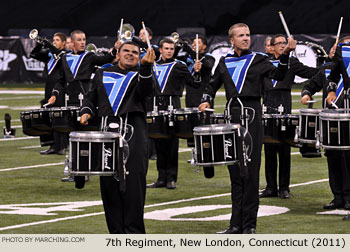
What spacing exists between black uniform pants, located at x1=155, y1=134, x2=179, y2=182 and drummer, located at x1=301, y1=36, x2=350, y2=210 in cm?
240

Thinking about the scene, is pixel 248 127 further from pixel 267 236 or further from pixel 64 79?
pixel 64 79

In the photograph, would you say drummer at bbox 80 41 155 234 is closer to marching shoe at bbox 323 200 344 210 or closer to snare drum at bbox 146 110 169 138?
marching shoe at bbox 323 200 344 210

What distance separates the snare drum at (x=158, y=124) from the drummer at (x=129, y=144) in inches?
164

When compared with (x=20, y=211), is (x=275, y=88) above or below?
above

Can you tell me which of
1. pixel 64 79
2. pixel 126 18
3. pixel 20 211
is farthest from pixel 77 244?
pixel 126 18

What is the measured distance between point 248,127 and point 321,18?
25.2 m

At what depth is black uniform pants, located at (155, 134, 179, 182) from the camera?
13086mm

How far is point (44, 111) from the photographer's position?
13.2 meters

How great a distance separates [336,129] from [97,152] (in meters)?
2.54

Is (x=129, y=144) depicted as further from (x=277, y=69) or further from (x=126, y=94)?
(x=277, y=69)

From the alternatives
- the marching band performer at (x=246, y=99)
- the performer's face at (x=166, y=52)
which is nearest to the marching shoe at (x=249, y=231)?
the marching band performer at (x=246, y=99)

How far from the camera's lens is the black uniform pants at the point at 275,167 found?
1224cm

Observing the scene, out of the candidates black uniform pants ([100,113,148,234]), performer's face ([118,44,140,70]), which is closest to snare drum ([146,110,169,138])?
performer's face ([118,44,140,70])

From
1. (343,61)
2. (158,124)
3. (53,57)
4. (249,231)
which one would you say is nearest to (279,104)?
(158,124)
